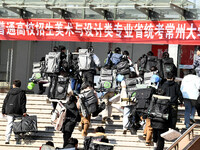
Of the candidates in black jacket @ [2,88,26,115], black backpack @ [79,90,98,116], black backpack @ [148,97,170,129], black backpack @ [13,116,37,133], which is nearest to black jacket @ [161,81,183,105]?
black backpack @ [148,97,170,129]

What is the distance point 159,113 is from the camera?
13.5 m

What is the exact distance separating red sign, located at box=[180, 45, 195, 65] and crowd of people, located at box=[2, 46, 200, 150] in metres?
3.60

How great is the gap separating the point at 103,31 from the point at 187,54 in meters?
3.40

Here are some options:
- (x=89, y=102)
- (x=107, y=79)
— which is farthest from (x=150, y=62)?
(x=89, y=102)

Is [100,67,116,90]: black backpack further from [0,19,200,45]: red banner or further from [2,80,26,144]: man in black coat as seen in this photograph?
[2,80,26,144]: man in black coat

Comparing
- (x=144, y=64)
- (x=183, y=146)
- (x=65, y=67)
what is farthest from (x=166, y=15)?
(x=183, y=146)

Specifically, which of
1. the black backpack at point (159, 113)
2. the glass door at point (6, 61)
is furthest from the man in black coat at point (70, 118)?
the glass door at point (6, 61)

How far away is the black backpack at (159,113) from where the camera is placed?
13430 mm

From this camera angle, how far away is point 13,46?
23.7m

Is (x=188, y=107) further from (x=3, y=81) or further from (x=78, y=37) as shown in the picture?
(x=3, y=81)

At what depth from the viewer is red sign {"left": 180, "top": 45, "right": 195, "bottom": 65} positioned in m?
21.0

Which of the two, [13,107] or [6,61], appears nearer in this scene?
[13,107]

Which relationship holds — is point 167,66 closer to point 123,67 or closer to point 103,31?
point 123,67

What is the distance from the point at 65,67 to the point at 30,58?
7.18m
